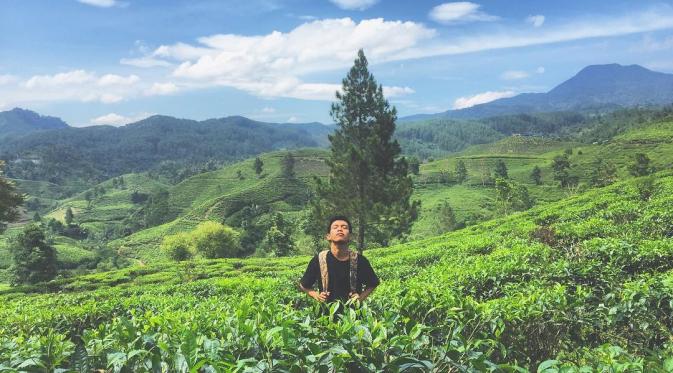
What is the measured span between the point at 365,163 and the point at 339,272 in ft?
83.5

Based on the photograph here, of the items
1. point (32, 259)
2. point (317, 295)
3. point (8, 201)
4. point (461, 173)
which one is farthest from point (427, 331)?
point (461, 173)

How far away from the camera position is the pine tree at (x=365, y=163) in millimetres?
31734

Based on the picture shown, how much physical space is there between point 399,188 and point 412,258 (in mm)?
11061

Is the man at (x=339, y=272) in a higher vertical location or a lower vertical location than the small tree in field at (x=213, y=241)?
higher

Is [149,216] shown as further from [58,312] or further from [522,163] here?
[58,312]

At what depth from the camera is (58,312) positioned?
10.5 m

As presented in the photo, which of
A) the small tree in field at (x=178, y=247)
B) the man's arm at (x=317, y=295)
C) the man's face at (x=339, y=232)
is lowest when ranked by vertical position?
the small tree in field at (x=178, y=247)

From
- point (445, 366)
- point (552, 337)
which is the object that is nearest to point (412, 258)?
point (552, 337)

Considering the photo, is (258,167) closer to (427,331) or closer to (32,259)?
(32,259)

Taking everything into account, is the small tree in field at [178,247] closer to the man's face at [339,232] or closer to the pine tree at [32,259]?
the pine tree at [32,259]

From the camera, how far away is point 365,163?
31.8m

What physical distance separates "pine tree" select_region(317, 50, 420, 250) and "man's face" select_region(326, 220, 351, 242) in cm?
2507

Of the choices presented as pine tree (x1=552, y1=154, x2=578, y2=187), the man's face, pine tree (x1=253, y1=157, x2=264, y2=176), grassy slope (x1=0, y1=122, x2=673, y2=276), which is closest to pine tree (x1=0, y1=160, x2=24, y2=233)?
the man's face

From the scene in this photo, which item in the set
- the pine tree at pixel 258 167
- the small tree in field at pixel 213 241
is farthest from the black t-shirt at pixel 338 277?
the pine tree at pixel 258 167
